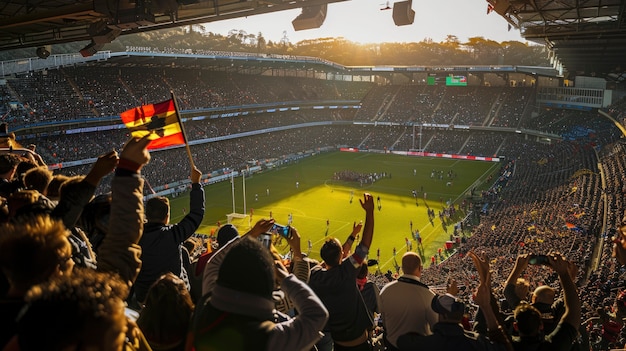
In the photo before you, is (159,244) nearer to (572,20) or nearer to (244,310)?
(244,310)

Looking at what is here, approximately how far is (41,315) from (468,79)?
3216 inches

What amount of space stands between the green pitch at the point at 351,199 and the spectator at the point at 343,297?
21.3 metres

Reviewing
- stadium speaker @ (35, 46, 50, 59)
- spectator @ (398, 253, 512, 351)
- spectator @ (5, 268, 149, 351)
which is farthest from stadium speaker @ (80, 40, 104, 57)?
spectator @ (5, 268, 149, 351)

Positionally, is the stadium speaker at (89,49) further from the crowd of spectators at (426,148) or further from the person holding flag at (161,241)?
the person holding flag at (161,241)

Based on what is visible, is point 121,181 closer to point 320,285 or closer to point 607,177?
point 320,285

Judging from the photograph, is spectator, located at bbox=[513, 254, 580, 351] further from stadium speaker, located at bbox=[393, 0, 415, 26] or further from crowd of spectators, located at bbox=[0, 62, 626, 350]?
stadium speaker, located at bbox=[393, 0, 415, 26]

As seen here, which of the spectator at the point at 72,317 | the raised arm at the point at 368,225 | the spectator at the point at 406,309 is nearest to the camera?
the spectator at the point at 72,317

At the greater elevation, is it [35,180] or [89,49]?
[89,49]

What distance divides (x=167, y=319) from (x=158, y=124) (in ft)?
18.4

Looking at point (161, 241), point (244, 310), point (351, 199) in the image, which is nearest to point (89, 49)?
point (161, 241)

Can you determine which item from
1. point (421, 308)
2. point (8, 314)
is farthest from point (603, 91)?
point (8, 314)

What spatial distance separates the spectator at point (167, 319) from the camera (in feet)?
11.5

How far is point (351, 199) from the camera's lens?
43.5m

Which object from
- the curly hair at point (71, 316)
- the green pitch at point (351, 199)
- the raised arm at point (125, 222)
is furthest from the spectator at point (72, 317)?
the green pitch at point (351, 199)
